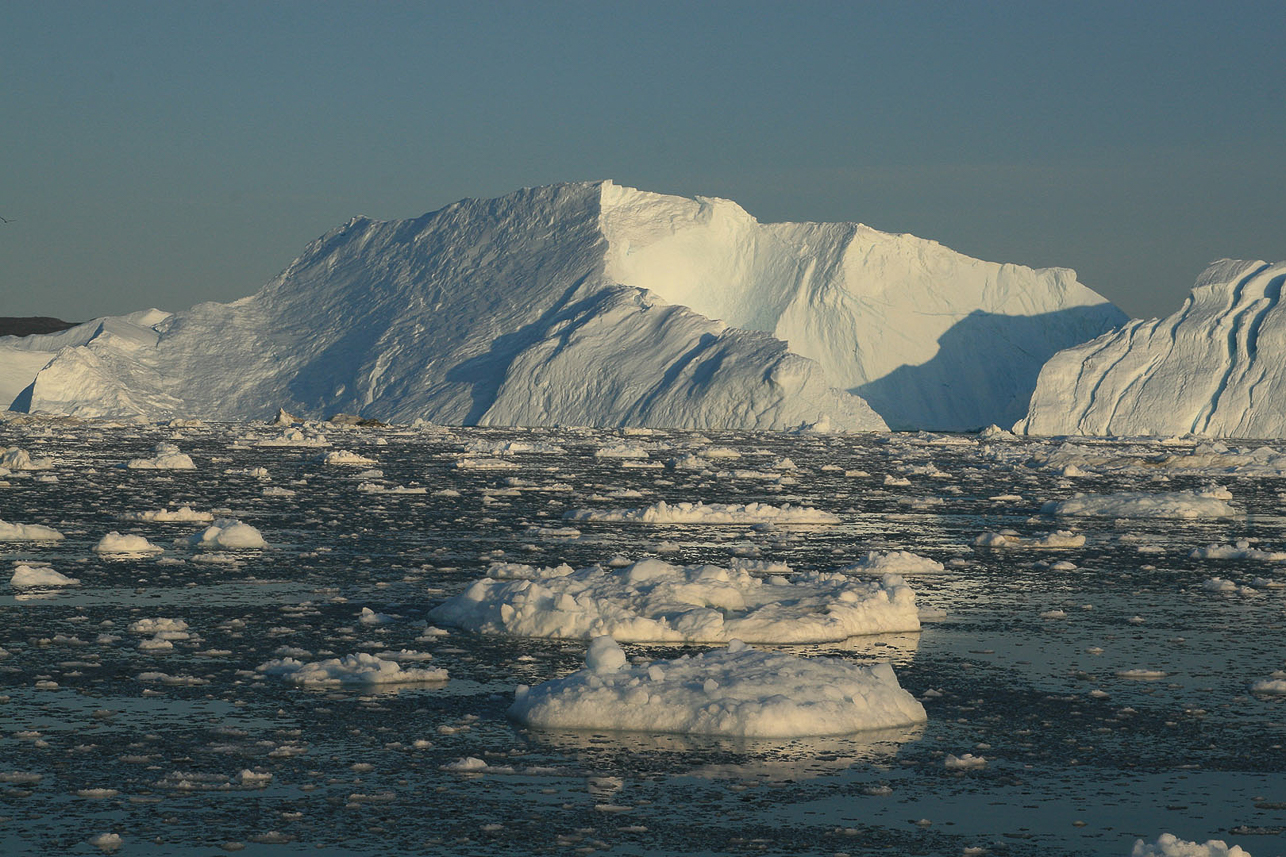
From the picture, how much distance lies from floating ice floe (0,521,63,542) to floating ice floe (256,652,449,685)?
8.47m

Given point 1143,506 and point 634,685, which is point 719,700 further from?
point 1143,506

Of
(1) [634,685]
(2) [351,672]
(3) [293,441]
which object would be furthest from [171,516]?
(3) [293,441]

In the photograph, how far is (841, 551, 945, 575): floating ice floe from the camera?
49.1 feet

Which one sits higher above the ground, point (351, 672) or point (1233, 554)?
point (1233, 554)

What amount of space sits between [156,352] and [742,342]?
120ft

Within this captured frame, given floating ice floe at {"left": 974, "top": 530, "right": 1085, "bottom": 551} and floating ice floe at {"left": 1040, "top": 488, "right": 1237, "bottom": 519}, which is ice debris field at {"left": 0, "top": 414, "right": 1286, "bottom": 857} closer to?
floating ice floe at {"left": 974, "top": 530, "right": 1085, "bottom": 551}

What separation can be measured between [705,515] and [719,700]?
12717mm

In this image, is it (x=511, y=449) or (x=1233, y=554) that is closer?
(x=1233, y=554)

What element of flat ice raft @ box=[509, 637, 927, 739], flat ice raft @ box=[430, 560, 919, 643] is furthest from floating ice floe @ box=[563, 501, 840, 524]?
flat ice raft @ box=[509, 637, 927, 739]

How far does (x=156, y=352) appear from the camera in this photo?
82.4 m

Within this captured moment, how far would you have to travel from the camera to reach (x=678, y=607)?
1154 cm

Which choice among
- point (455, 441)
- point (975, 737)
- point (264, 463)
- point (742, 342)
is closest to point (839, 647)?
point (975, 737)

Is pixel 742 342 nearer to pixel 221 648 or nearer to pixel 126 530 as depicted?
pixel 126 530

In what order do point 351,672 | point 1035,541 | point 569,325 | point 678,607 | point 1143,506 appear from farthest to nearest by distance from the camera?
point 569,325 → point 1143,506 → point 1035,541 → point 678,607 → point 351,672
